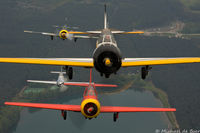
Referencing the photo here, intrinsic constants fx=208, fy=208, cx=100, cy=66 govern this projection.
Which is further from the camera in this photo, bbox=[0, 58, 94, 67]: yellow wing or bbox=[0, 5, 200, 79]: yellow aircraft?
bbox=[0, 58, 94, 67]: yellow wing

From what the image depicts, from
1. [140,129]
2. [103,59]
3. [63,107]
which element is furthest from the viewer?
[140,129]

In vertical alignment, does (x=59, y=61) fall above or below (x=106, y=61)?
above

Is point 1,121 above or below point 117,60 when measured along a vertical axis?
below

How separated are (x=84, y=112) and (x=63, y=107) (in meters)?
4.11

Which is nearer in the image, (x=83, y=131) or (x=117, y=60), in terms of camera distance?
(x=117, y=60)

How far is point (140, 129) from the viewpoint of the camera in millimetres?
195000

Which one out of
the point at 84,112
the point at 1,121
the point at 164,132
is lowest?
the point at 164,132

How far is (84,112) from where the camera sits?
27.4 metres

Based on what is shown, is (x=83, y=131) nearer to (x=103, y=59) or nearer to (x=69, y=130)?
(x=69, y=130)

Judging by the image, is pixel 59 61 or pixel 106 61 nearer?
pixel 106 61

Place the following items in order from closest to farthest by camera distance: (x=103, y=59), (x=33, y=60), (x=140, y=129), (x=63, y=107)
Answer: (x=103, y=59) → (x=33, y=60) → (x=63, y=107) → (x=140, y=129)

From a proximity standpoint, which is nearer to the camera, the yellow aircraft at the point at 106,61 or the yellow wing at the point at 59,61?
the yellow aircraft at the point at 106,61

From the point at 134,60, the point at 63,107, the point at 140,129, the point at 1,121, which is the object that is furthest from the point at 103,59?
the point at 1,121

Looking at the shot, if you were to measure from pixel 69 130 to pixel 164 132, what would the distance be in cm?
9053
